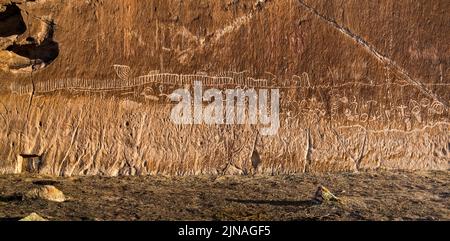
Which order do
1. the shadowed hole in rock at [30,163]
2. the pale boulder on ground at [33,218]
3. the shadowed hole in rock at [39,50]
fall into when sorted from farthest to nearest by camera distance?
1. the shadowed hole in rock at [39,50]
2. the shadowed hole in rock at [30,163]
3. the pale boulder on ground at [33,218]

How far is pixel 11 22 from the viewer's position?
581 centimetres

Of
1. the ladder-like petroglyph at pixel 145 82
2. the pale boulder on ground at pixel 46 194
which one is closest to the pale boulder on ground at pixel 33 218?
the pale boulder on ground at pixel 46 194

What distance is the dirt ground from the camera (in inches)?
172

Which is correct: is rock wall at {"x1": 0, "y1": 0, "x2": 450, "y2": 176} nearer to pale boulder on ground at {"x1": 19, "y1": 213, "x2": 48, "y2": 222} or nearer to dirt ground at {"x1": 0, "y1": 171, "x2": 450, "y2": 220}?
dirt ground at {"x1": 0, "y1": 171, "x2": 450, "y2": 220}

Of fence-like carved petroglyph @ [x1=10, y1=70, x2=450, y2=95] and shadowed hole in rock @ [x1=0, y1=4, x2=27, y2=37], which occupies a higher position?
shadowed hole in rock @ [x1=0, y1=4, x2=27, y2=37]

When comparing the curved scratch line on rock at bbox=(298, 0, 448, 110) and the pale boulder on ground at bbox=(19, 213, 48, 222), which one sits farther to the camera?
the curved scratch line on rock at bbox=(298, 0, 448, 110)

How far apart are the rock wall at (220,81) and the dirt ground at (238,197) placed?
0.81ft

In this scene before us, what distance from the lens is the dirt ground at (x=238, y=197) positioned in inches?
172

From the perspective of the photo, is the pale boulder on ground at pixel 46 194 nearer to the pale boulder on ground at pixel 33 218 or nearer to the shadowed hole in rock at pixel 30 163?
the pale boulder on ground at pixel 33 218

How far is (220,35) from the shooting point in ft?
18.9

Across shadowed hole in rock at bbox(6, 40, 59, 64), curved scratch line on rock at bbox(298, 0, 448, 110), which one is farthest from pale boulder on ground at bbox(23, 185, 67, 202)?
curved scratch line on rock at bbox(298, 0, 448, 110)

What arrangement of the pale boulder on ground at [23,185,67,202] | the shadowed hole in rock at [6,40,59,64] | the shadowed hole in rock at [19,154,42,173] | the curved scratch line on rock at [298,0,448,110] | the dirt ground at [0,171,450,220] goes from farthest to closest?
the curved scratch line on rock at [298,0,448,110] < the shadowed hole in rock at [6,40,59,64] < the shadowed hole in rock at [19,154,42,173] < the pale boulder on ground at [23,185,67,202] < the dirt ground at [0,171,450,220]

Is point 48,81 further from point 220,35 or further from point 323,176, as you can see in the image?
point 323,176

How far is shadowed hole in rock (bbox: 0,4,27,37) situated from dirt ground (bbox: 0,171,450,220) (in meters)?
1.36
